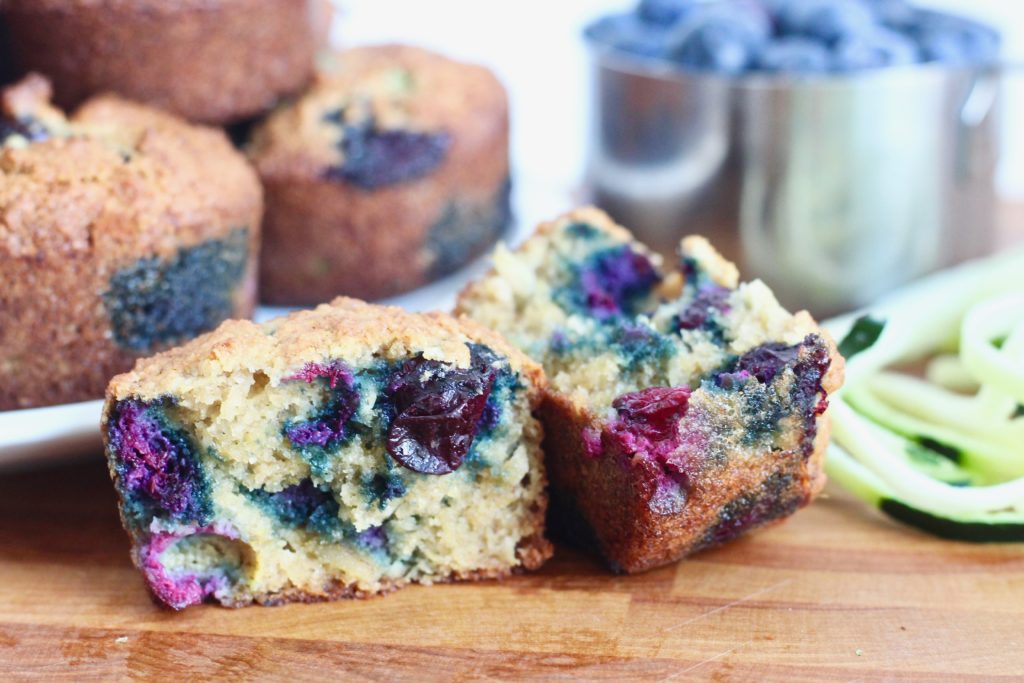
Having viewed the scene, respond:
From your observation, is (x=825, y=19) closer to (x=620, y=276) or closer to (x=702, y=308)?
(x=620, y=276)

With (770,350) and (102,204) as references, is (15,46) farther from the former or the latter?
(770,350)

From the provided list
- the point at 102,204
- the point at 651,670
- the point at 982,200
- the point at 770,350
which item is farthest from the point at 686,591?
the point at 982,200

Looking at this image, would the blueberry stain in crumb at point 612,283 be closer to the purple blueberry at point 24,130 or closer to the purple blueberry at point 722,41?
the purple blueberry at point 722,41

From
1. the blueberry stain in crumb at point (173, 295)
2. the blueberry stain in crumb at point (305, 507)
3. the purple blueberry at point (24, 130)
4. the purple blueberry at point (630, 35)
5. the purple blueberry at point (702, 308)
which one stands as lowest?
the blueberry stain in crumb at point (305, 507)

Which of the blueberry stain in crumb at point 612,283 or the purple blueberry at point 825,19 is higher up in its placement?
the purple blueberry at point 825,19

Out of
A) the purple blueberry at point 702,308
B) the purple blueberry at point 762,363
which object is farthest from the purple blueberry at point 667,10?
the purple blueberry at point 762,363

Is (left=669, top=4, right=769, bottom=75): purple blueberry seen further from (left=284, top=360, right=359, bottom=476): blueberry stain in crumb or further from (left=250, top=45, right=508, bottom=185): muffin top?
(left=284, top=360, right=359, bottom=476): blueberry stain in crumb
